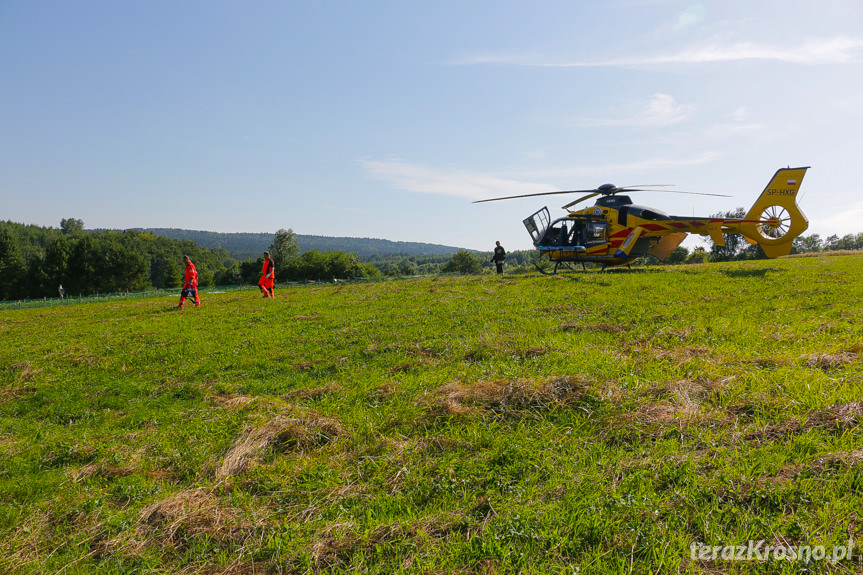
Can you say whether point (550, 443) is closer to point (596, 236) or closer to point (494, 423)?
point (494, 423)

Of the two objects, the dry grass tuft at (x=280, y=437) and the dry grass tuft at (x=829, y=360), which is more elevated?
the dry grass tuft at (x=829, y=360)

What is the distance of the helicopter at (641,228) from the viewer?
1869 centimetres

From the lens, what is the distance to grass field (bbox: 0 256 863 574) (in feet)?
10.2

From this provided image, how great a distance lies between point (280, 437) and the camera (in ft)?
16.9

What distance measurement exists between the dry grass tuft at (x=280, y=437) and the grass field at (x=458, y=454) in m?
0.03

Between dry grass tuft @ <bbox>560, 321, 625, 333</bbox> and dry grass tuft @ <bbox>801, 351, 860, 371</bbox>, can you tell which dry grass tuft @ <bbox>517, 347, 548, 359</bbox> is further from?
dry grass tuft @ <bbox>801, 351, 860, 371</bbox>

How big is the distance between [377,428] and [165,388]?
5.22 m

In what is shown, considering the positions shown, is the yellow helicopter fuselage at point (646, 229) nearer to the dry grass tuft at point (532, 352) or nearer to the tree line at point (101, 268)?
the dry grass tuft at point (532, 352)

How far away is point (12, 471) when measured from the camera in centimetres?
505

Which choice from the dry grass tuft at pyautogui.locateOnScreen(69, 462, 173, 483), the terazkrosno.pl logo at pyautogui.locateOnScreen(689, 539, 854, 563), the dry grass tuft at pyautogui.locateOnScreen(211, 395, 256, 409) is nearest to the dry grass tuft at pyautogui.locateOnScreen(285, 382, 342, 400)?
the dry grass tuft at pyautogui.locateOnScreen(211, 395, 256, 409)

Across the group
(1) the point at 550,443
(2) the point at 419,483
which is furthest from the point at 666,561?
(2) the point at 419,483

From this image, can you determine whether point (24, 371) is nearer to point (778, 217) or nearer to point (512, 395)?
point (512, 395)

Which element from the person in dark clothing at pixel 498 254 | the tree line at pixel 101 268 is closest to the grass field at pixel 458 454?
the person in dark clothing at pixel 498 254

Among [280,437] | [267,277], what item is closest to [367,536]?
[280,437]
